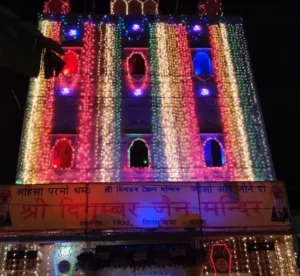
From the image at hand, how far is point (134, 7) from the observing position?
15.0 metres

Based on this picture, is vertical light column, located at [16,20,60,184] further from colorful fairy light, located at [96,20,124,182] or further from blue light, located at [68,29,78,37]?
blue light, located at [68,29,78,37]

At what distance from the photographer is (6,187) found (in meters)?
10.3

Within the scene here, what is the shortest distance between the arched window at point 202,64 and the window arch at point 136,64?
5.83 feet

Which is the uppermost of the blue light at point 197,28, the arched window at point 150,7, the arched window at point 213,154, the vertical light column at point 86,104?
the arched window at point 150,7

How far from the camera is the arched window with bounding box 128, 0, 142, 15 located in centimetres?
1493

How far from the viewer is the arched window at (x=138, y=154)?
12109 mm

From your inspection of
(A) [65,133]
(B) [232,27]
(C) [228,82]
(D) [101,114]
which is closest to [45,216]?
(A) [65,133]

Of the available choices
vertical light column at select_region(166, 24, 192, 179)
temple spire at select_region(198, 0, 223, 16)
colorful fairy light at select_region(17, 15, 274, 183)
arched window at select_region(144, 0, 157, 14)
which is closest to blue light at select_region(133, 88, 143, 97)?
colorful fairy light at select_region(17, 15, 274, 183)

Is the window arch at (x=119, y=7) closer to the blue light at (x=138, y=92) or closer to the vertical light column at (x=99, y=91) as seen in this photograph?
the vertical light column at (x=99, y=91)

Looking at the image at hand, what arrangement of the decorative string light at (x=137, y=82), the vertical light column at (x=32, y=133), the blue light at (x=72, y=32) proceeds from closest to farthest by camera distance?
1. the vertical light column at (x=32, y=133)
2. the decorative string light at (x=137, y=82)
3. the blue light at (x=72, y=32)

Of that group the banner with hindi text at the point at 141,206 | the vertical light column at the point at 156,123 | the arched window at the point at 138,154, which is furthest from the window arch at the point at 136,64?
the banner with hindi text at the point at 141,206

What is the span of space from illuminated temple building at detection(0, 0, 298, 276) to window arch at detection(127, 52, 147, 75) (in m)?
0.05

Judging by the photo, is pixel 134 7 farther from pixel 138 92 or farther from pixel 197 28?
pixel 138 92

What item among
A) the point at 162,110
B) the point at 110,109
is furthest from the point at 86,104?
the point at 162,110
